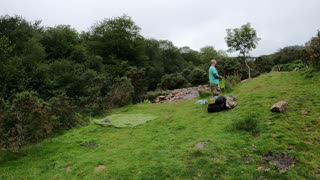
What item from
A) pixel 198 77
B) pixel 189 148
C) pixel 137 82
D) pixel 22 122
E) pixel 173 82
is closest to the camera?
pixel 189 148

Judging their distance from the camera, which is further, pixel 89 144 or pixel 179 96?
pixel 179 96

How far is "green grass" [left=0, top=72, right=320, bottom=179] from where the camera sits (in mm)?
7172

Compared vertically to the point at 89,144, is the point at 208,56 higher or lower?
higher

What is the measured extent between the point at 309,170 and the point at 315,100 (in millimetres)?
4763

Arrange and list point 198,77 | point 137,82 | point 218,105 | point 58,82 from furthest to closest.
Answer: point 198,77 < point 137,82 < point 58,82 < point 218,105

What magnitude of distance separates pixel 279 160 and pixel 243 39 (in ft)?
65.8

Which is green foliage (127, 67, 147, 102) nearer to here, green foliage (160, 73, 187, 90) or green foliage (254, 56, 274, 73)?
green foliage (254, 56, 274, 73)

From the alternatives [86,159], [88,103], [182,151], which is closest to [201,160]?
[182,151]

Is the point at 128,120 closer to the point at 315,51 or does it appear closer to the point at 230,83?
the point at 230,83

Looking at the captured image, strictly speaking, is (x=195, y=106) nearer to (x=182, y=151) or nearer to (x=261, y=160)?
(x=182, y=151)

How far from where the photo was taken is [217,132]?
30.4ft

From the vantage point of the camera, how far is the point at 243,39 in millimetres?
25844

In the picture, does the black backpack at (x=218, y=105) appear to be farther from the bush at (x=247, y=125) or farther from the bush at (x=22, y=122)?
the bush at (x=22, y=122)

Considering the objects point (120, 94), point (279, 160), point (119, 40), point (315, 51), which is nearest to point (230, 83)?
point (315, 51)
